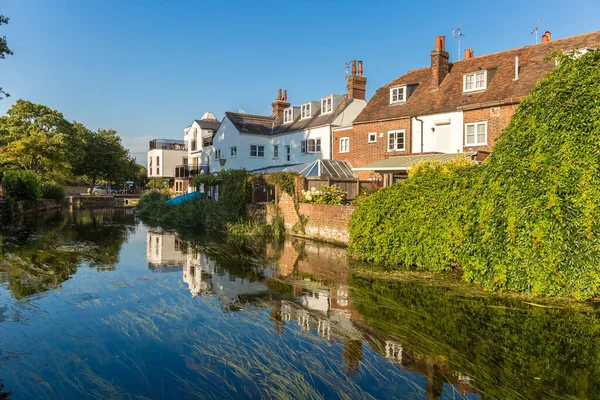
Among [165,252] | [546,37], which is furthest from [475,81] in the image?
[165,252]

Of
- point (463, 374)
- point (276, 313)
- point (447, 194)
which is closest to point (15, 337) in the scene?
point (276, 313)

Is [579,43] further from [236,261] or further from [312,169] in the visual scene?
[236,261]

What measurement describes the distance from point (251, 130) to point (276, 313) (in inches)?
1279

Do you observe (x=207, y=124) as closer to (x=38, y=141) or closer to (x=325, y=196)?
(x=38, y=141)

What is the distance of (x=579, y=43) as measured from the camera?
2217 centimetres

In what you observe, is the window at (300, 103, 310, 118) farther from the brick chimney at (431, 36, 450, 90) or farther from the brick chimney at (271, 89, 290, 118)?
the brick chimney at (431, 36, 450, 90)

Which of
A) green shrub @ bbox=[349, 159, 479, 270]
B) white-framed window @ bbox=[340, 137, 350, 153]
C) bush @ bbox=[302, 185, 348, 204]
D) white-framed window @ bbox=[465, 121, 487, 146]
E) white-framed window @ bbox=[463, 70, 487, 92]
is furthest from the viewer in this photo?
white-framed window @ bbox=[340, 137, 350, 153]

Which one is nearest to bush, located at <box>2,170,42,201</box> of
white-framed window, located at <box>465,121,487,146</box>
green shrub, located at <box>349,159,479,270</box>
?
green shrub, located at <box>349,159,479,270</box>

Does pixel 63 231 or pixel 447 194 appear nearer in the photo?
pixel 447 194

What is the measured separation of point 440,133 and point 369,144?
5039 millimetres

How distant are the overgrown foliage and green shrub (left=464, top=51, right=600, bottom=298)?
0.05ft

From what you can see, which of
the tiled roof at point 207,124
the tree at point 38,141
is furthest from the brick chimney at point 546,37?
the tree at point 38,141

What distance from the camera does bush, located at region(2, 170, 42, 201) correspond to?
31609 mm

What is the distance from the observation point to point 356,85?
33625mm
